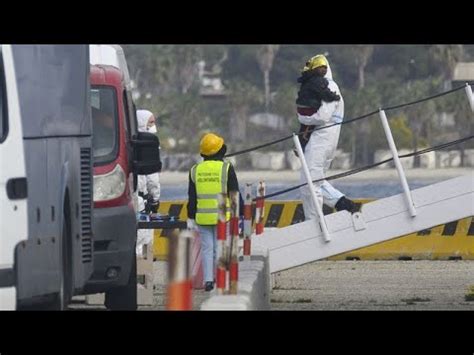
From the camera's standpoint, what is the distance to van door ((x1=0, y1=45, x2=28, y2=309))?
14.6m

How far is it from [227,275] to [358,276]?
995 cm

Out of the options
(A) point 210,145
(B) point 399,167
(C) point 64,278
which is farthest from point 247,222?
(C) point 64,278

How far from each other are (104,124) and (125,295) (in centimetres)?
166

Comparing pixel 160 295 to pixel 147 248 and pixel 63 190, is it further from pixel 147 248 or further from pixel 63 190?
pixel 63 190

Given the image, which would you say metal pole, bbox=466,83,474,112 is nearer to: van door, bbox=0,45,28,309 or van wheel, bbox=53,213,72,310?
van wheel, bbox=53,213,72,310

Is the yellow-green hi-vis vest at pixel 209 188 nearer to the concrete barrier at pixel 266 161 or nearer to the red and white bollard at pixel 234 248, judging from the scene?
the red and white bollard at pixel 234 248

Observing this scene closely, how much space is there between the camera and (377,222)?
2164 centimetres

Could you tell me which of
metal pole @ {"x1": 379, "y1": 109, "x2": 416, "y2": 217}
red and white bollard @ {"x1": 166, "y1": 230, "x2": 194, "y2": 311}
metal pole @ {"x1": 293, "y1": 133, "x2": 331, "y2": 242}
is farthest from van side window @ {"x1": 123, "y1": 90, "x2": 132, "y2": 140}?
red and white bollard @ {"x1": 166, "y1": 230, "x2": 194, "y2": 311}

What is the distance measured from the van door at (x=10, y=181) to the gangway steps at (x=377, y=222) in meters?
6.95

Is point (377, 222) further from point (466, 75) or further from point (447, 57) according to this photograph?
point (447, 57)

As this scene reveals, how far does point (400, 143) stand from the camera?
13188 cm

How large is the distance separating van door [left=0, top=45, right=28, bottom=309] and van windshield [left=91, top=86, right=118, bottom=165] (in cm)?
375
